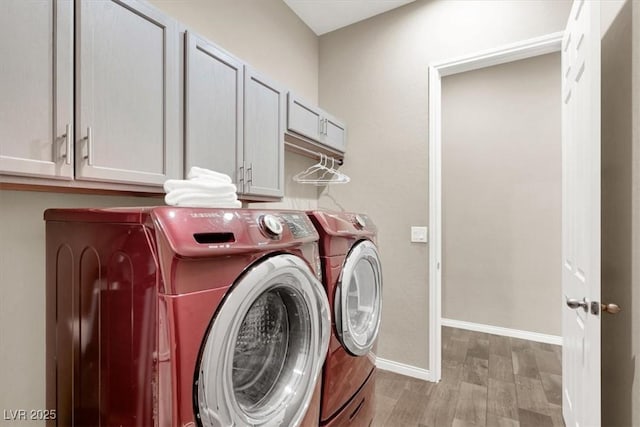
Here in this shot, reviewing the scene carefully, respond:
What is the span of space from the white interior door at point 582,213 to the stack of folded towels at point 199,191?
1.42 m

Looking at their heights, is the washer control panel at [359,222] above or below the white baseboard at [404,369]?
above

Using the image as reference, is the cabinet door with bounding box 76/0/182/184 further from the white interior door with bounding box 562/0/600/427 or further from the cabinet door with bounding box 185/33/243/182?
the white interior door with bounding box 562/0/600/427

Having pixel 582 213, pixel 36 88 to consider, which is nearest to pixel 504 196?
pixel 582 213

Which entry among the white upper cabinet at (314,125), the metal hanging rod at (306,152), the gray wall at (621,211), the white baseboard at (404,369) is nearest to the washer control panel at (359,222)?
the white upper cabinet at (314,125)

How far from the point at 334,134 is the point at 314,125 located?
31 centimetres

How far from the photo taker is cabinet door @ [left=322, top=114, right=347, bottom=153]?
251cm

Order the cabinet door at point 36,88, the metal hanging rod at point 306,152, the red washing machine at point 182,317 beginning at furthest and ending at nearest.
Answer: the metal hanging rod at point 306,152, the cabinet door at point 36,88, the red washing machine at point 182,317

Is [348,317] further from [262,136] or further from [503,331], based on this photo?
[503,331]

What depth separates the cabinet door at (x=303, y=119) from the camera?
212 cm

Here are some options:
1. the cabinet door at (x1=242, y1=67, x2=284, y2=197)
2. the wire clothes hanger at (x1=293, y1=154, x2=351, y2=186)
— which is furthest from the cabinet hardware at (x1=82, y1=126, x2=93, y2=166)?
the wire clothes hanger at (x1=293, y1=154, x2=351, y2=186)

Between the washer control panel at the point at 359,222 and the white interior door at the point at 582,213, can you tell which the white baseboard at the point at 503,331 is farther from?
the washer control panel at the point at 359,222

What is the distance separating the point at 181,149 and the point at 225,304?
83 cm

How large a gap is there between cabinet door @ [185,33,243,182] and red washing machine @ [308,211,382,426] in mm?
578

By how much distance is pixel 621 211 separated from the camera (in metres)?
1.36
